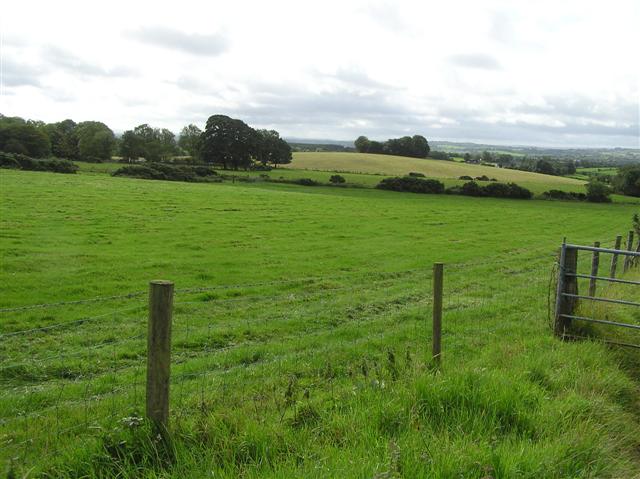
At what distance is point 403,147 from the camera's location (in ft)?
500

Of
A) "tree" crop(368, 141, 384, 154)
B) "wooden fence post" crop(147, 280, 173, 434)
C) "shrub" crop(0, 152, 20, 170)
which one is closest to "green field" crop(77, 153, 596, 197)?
"shrub" crop(0, 152, 20, 170)

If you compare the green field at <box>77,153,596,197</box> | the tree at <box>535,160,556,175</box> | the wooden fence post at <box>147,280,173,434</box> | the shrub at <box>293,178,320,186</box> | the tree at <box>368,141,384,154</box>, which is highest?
the tree at <box>368,141,384,154</box>

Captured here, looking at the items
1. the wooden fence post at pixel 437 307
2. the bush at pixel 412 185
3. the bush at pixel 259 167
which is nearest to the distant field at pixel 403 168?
the bush at pixel 259 167

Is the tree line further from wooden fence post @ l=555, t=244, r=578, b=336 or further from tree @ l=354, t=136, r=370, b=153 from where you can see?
wooden fence post @ l=555, t=244, r=578, b=336

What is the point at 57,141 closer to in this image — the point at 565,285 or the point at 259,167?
the point at 259,167

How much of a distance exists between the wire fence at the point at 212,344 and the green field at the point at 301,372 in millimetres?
53

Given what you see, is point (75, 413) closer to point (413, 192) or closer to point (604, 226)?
point (604, 226)

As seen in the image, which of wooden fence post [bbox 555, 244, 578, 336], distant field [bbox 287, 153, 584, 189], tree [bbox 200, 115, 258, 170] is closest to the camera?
wooden fence post [bbox 555, 244, 578, 336]

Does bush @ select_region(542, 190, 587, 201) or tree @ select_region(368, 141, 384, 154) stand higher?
tree @ select_region(368, 141, 384, 154)

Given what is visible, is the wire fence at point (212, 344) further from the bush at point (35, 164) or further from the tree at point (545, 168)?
the tree at point (545, 168)

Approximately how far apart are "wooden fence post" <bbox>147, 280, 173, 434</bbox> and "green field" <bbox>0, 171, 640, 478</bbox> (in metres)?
0.21

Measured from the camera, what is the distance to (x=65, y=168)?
74188 mm

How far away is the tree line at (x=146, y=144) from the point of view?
97.4 metres

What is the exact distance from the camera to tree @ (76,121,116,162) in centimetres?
10644
